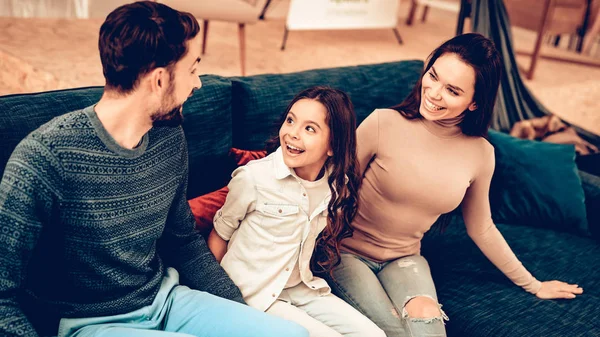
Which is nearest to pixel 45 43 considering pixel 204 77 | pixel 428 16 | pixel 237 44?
pixel 237 44

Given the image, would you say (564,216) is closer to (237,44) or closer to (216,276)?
(216,276)

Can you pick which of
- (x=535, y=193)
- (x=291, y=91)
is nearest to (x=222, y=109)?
(x=291, y=91)

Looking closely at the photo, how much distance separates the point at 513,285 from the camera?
1837 millimetres

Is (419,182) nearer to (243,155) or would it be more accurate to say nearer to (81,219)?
(243,155)

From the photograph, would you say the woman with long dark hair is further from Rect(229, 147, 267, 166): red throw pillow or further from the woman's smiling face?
Rect(229, 147, 267, 166): red throw pillow

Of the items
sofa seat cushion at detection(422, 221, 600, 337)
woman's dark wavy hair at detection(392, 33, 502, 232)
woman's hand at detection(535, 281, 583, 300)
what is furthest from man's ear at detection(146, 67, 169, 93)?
woman's hand at detection(535, 281, 583, 300)

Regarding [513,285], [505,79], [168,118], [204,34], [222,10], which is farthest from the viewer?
[204,34]

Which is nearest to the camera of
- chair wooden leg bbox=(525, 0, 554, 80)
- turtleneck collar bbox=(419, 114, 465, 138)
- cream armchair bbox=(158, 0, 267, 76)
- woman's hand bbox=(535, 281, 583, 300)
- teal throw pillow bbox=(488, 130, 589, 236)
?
turtleneck collar bbox=(419, 114, 465, 138)

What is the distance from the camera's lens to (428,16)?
20.6ft

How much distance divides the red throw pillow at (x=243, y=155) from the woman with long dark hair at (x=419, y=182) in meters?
0.31

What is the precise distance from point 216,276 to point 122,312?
0.26 meters

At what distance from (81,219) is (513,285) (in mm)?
1418

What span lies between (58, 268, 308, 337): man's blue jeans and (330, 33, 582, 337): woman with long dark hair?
0.39 meters

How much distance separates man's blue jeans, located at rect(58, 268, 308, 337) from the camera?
3.83ft
